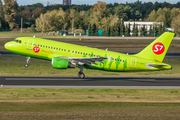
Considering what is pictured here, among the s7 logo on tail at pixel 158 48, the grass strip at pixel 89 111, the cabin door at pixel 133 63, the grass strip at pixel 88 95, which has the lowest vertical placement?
the grass strip at pixel 88 95

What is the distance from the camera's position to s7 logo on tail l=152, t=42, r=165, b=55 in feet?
128

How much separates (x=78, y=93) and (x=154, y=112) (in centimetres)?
962

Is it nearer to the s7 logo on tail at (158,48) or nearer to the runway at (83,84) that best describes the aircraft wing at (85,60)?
the runway at (83,84)

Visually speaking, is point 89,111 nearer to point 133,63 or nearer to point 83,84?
point 83,84

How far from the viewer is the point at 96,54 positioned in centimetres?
3950

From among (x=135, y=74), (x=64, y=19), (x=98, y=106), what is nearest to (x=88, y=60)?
(x=135, y=74)

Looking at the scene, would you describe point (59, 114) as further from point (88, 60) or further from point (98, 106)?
point (88, 60)

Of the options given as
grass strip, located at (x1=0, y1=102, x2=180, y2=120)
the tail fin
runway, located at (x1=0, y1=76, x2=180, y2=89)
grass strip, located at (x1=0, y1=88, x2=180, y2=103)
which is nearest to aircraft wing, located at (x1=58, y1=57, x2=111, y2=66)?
runway, located at (x1=0, y1=76, x2=180, y2=89)

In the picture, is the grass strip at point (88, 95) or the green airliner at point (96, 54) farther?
the green airliner at point (96, 54)

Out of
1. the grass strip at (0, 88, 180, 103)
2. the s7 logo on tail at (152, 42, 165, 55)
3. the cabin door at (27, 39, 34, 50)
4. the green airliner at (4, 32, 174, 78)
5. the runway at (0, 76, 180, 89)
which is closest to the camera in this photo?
the grass strip at (0, 88, 180, 103)

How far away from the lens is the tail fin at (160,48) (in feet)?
127

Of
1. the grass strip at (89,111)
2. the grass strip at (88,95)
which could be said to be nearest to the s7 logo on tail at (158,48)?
the grass strip at (88,95)

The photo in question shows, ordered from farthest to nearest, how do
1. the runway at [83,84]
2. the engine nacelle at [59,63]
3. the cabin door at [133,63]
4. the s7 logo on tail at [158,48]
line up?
the cabin door at [133,63] → the s7 logo on tail at [158,48] → the engine nacelle at [59,63] → the runway at [83,84]

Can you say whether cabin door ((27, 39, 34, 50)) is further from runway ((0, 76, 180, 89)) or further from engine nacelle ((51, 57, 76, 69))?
runway ((0, 76, 180, 89))
